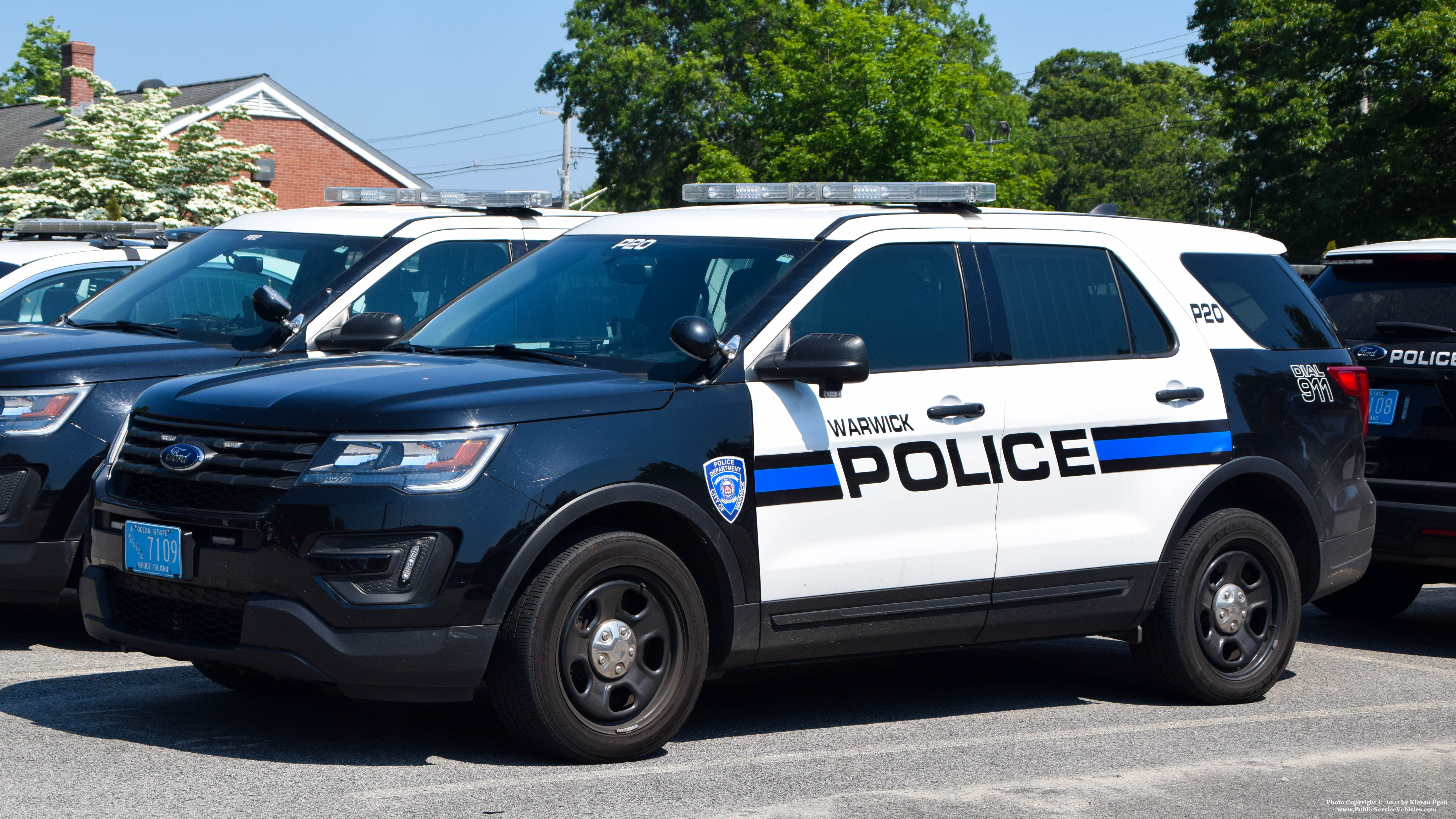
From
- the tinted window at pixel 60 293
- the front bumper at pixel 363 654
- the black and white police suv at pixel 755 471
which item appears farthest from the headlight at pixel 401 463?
the tinted window at pixel 60 293

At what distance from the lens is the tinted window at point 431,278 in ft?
27.7

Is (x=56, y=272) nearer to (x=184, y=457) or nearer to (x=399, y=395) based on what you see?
(x=184, y=457)

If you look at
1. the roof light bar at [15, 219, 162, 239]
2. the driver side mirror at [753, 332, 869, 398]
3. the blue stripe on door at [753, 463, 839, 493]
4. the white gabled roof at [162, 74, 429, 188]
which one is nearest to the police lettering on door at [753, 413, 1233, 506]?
the blue stripe on door at [753, 463, 839, 493]

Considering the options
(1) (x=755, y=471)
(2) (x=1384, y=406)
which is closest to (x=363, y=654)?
(1) (x=755, y=471)

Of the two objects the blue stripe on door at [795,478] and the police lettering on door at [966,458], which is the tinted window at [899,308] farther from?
the blue stripe on door at [795,478]

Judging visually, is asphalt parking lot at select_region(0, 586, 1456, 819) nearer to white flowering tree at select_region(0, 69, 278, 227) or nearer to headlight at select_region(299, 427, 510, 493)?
headlight at select_region(299, 427, 510, 493)

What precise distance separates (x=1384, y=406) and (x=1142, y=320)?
6.88 feet

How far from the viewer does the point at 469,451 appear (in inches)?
195

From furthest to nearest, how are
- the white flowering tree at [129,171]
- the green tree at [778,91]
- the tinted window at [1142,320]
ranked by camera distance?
1. the green tree at [778,91]
2. the white flowering tree at [129,171]
3. the tinted window at [1142,320]

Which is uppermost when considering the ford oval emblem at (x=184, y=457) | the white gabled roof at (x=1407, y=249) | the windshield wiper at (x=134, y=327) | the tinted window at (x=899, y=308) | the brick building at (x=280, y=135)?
the brick building at (x=280, y=135)

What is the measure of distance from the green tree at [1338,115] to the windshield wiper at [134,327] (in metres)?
22.1

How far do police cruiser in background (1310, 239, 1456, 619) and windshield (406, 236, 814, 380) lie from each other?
362 centimetres

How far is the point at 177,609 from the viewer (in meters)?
5.27

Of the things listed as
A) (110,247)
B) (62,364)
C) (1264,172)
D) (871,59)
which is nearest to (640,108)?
(871,59)
